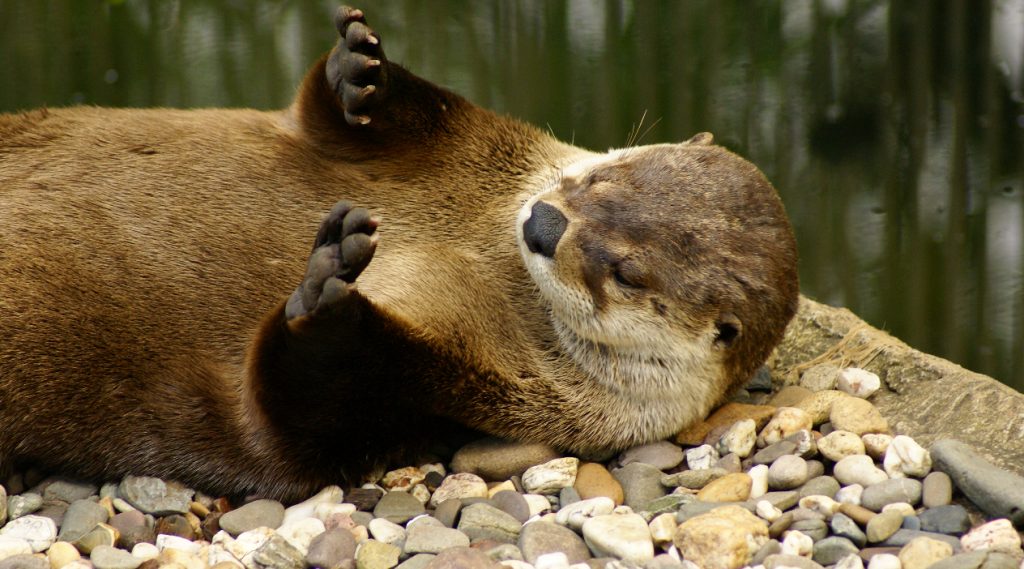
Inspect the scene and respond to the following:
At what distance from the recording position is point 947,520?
2.89m

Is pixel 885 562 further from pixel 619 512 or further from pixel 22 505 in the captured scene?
pixel 22 505

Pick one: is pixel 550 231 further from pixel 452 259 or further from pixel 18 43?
pixel 18 43

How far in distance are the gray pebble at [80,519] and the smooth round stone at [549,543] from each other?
1.20 meters

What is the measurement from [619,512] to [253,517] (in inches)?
41.5

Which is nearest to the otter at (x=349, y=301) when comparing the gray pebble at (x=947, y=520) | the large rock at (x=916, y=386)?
the large rock at (x=916, y=386)

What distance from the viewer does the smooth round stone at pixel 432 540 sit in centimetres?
284

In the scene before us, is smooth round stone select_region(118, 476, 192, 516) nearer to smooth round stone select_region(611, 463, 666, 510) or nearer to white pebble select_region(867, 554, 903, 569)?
smooth round stone select_region(611, 463, 666, 510)

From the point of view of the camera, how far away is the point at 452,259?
11.7ft

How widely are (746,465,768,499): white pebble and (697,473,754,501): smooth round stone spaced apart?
15mm

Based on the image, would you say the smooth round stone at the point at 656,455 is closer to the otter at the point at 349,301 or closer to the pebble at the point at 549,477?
the otter at the point at 349,301

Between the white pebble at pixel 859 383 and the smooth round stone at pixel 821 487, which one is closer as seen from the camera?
the smooth round stone at pixel 821 487

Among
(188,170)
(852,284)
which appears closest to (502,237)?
(188,170)

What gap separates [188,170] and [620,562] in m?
1.87

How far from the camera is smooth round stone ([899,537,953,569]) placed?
261cm
